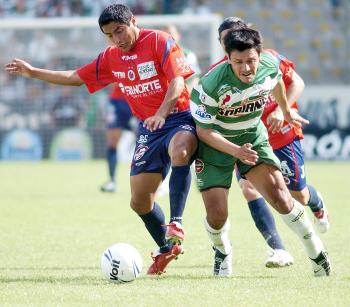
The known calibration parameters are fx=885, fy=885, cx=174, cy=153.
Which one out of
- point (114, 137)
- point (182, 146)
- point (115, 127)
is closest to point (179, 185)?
point (182, 146)

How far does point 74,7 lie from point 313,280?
1806 cm

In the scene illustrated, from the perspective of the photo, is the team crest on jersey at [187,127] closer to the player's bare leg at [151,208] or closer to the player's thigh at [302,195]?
the player's bare leg at [151,208]

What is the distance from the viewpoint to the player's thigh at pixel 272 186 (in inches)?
258

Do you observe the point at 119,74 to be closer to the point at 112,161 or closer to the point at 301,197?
the point at 301,197

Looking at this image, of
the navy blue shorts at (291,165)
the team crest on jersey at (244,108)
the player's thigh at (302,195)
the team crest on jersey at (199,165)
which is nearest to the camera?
the team crest on jersey at (244,108)

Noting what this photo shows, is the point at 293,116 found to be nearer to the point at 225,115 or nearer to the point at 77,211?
the point at 225,115

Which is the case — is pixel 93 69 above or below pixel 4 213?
above

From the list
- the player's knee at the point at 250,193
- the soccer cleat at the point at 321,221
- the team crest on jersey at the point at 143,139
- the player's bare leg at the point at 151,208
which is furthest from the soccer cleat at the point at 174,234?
the soccer cleat at the point at 321,221

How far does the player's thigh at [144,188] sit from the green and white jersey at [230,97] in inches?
31.9


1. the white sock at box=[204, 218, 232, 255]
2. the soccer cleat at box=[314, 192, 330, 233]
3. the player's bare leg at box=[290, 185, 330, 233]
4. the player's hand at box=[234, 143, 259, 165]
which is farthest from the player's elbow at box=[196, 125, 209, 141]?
the soccer cleat at box=[314, 192, 330, 233]

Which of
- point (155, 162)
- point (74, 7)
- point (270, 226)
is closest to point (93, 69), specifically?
point (155, 162)

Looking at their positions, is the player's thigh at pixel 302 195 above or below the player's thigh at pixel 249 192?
below

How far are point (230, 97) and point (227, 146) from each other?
356 mm

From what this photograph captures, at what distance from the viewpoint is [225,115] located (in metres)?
6.55
